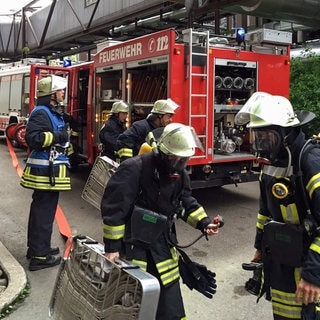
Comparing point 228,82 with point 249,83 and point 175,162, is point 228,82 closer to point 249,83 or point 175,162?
point 249,83

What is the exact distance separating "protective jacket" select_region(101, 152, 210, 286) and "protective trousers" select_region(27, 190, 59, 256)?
6.23 feet

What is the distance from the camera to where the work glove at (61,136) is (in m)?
4.14

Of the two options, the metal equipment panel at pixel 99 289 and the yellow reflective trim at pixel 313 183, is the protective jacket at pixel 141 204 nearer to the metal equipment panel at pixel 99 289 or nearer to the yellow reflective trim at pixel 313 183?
the metal equipment panel at pixel 99 289

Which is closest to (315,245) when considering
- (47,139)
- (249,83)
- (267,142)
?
(267,142)

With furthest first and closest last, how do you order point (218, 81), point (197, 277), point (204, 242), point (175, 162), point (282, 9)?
1. point (282, 9)
2. point (218, 81)
3. point (204, 242)
4. point (197, 277)
5. point (175, 162)

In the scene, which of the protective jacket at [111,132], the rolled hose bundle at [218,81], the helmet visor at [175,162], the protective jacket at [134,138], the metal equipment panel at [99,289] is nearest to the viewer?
the metal equipment panel at [99,289]

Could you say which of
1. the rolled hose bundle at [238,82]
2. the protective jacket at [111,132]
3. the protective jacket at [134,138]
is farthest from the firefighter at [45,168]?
the rolled hose bundle at [238,82]

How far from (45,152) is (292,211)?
267 cm

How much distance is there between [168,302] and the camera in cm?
250

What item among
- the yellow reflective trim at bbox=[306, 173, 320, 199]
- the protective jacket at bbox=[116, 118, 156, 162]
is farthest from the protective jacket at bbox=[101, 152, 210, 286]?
the protective jacket at bbox=[116, 118, 156, 162]

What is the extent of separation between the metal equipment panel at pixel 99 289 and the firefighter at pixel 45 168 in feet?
5.43

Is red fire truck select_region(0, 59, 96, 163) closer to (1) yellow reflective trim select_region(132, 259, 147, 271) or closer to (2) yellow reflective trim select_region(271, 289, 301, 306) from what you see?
(1) yellow reflective trim select_region(132, 259, 147, 271)

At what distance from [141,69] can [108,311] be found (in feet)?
16.8

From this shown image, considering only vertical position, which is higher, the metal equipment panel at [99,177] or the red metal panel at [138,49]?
the red metal panel at [138,49]
